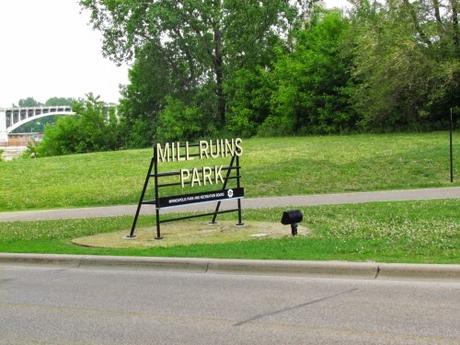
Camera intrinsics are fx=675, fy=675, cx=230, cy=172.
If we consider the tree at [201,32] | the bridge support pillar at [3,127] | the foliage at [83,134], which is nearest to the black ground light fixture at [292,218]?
the tree at [201,32]

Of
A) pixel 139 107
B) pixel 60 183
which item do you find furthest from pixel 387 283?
pixel 139 107

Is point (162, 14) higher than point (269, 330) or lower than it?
higher

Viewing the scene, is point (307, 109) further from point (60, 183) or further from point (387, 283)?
point (387, 283)

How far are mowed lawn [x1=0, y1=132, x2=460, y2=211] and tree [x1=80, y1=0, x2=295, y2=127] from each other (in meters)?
23.7

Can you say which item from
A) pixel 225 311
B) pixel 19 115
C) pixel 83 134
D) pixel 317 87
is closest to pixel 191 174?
pixel 225 311

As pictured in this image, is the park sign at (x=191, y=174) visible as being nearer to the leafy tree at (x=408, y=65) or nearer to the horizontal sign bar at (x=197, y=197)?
the horizontal sign bar at (x=197, y=197)

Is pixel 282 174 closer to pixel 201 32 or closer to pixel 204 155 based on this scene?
pixel 204 155

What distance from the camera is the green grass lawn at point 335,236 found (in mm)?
9672

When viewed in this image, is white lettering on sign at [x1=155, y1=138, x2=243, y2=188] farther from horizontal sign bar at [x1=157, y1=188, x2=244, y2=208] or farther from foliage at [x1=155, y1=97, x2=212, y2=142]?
foliage at [x1=155, y1=97, x2=212, y2=142]

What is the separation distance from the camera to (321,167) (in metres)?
22.2

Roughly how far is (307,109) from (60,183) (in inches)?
929

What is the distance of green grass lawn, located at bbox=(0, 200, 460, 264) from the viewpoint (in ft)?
31.7

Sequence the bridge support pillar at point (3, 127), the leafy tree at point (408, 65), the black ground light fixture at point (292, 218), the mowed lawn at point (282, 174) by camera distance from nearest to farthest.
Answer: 1. the black ground light fixture at point (292, 218)
2. the mowed lawn at point (282, 174)
3. the leafy tree at point (408, 65)
4. the bridge support pillar at point (3, 127)

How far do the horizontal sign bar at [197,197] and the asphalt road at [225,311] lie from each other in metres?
2.85
